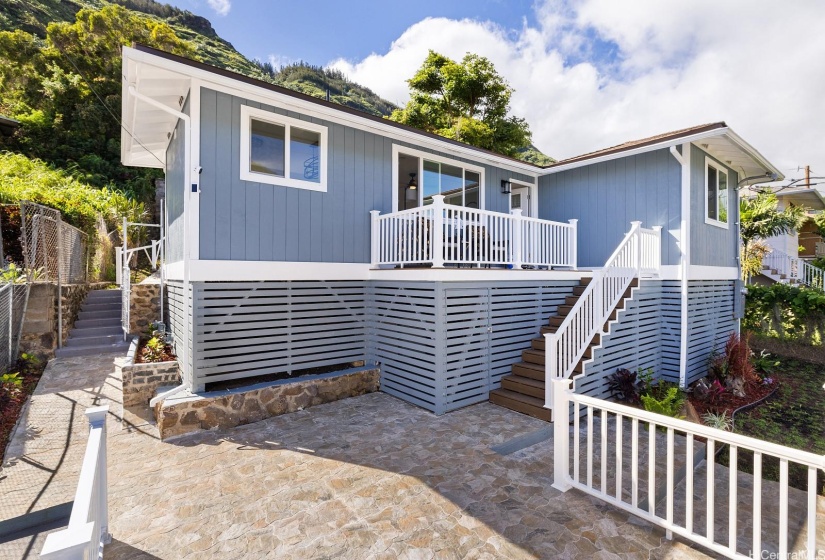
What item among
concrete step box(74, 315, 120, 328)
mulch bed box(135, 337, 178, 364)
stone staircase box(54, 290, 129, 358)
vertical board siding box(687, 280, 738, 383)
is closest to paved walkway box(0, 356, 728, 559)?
mulch bed box(135, 337, 178, 364)

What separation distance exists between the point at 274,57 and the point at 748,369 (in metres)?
48.8

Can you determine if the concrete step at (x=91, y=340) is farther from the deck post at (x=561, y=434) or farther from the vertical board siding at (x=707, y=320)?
the vertical board siding at (x=707, y=320)

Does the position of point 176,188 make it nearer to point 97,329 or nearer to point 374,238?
point 374,238

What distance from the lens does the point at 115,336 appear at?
346 inches

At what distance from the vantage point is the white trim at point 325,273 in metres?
5.36

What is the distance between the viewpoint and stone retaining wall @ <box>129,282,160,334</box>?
8656mm

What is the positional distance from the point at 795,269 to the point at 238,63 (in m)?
43.8

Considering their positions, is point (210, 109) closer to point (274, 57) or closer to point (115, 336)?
point (115, 336)

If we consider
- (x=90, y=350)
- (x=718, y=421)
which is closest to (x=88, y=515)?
(x=718, y=421)

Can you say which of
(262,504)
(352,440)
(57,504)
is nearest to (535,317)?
(352,440)

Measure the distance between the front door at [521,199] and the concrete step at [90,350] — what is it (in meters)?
9.74

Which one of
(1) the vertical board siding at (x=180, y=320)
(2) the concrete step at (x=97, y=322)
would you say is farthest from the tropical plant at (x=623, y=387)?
(2) the concrete step at (x=97, y=322)

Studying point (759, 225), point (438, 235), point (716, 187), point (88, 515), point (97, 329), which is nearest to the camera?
point (88, 515)

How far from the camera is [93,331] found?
865 centimetres
